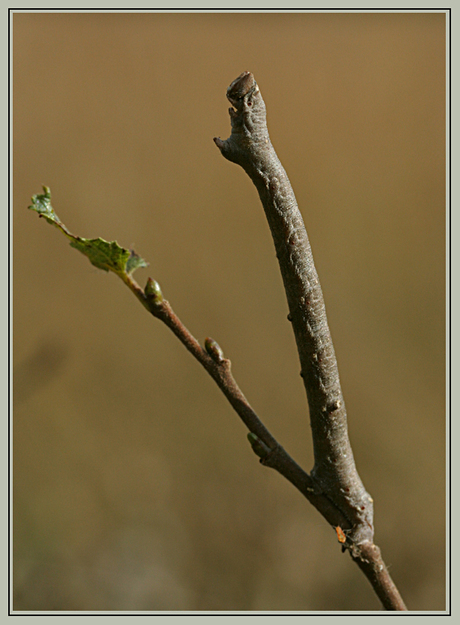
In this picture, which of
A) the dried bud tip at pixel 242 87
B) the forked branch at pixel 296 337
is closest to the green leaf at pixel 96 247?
the forked branch at pixel 296 337

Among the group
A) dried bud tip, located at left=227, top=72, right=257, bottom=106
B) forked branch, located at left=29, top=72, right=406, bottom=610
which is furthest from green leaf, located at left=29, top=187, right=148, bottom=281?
dried bud tip, located at left=227, top=72, right=257, bottom=106

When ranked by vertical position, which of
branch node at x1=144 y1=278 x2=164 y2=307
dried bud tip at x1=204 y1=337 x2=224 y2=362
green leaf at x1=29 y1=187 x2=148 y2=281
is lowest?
dried bud tip at x1=204 y1=337 x2=224 y2=362

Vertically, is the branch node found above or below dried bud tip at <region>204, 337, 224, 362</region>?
above

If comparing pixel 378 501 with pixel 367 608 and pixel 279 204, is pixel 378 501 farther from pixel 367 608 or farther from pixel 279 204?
pixel 279 204

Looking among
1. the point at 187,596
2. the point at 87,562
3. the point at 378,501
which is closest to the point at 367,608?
the point at 378,501

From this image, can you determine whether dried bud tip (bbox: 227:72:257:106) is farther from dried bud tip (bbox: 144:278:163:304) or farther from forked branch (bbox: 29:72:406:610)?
dried bud tip (bbox: 144:278:163:304)

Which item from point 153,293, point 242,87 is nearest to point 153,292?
point 153,293
